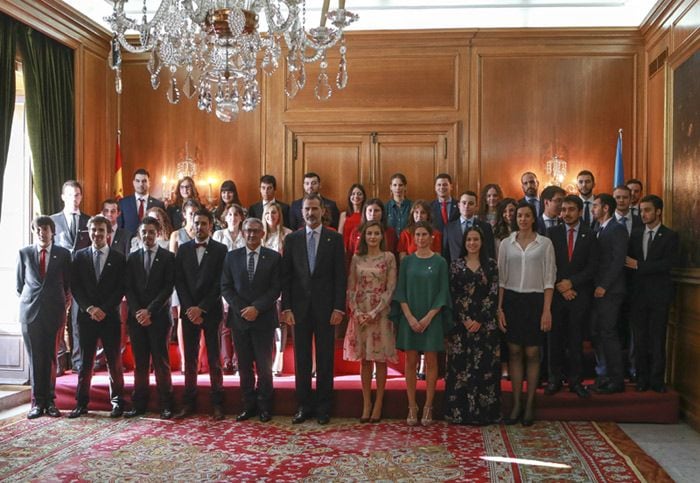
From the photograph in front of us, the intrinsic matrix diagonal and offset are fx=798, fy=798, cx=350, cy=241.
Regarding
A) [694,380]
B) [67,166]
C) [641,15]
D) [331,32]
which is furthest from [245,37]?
[641,15]

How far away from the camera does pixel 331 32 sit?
18.2ft

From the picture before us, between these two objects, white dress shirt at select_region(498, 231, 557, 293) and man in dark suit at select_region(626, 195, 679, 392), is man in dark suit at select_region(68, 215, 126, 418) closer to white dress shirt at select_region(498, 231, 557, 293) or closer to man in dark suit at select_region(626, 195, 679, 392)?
white dress shirt at select_region(498, 231, 557, 293)

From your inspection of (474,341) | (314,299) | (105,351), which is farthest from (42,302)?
(474,341)

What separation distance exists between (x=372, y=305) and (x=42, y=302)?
108 inches

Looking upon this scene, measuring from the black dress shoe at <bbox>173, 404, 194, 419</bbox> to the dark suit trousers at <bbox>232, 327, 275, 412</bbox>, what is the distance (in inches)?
19.3

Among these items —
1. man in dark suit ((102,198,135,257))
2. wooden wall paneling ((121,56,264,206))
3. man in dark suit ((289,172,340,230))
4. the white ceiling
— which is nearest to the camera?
man in dark suit ((102,198,135,257))

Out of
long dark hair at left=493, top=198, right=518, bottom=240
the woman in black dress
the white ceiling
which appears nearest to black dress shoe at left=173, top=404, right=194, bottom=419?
the woman in black dress

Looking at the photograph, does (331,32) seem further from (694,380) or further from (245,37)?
(694,380)

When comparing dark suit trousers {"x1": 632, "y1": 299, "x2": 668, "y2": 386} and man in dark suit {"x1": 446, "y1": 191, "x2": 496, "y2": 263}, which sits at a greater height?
man in dark suit {"x1": 446, "y1": 191, "x2": 496, "y2": 263}

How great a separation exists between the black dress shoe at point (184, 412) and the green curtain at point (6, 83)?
258 centimetres

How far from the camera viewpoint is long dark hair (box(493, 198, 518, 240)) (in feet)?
23.7

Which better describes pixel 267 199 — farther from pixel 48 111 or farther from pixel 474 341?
pixel 474 341

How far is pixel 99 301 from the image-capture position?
660 cm

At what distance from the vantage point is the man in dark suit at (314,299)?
6500 millimetres
